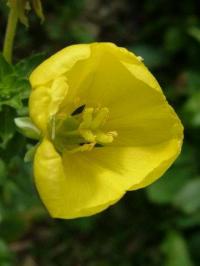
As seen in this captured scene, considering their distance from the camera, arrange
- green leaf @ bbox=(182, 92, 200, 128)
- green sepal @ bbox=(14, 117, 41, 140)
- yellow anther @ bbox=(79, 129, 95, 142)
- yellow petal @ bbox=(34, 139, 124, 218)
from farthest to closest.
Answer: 1. green leaf @ bbox=(182, 92, 200, 128)
2. yellow anther @ bbox=(79, 129, 95, 142)
3. green sepal @ bbox=(14, 117, 41, 140)
4. yellow petal @ bbox=(34, 139, 124, 218)

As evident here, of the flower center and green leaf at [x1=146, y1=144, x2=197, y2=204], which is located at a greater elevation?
the flower center

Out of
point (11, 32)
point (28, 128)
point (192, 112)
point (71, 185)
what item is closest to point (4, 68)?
point (11, 32)

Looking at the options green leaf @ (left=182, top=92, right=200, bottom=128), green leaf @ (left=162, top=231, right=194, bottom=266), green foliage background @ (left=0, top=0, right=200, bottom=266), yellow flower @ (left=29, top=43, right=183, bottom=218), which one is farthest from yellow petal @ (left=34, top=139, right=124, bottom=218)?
green leaf @ (left=162, top=231, right=194, bottom=266)

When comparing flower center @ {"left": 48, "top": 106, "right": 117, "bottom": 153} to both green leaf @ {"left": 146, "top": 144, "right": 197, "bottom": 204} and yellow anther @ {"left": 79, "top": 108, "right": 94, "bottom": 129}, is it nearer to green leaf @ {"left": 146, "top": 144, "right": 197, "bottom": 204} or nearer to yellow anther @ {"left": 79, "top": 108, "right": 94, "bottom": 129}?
yellow anther @ {"left": 79, "top": 108, "right": 94, "bottom": 129}

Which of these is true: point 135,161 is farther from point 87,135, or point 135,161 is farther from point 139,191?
point 139,191

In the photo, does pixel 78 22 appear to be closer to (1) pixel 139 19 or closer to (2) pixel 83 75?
(1) pixel 139 19

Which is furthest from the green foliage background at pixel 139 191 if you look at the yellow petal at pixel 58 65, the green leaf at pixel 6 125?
the yellow petal at pixel 58 65

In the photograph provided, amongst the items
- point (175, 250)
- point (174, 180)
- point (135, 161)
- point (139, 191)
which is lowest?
point (175, 250)
